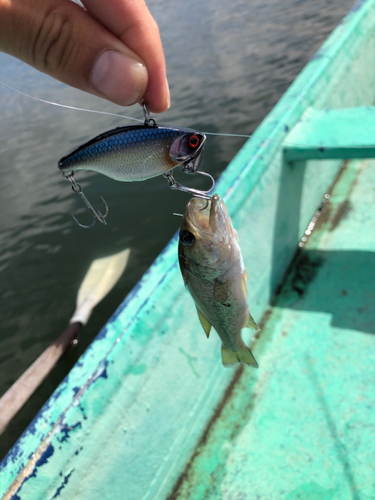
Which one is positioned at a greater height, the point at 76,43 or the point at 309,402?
the point at 76,43

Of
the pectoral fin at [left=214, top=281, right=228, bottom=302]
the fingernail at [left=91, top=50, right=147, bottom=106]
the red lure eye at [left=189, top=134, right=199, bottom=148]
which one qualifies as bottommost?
the pectoral fin at [left=214, top=281, right=228, bottom=302]

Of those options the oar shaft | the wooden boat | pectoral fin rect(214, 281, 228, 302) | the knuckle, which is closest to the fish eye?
pectoral fin rect(214, 281, 228, 302)

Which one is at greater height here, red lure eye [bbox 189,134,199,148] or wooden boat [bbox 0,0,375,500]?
red lure eye [bbox 189,134,199,148]

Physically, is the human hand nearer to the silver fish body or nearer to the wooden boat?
the silver fish body

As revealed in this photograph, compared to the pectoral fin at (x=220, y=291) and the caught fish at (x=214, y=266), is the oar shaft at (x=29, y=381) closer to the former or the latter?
the caught fish at (x=214, y=266)

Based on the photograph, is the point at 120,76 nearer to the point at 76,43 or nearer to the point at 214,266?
the point at 76,43

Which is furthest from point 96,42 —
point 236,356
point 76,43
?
point 236,356

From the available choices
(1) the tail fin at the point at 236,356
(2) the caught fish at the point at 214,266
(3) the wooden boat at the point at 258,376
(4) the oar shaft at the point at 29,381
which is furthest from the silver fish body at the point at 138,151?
(4) the oar shaft at the point at 29,381

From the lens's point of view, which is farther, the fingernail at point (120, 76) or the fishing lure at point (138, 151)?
the fingernail at point (120, 76)
